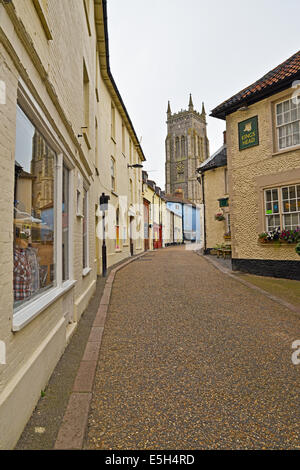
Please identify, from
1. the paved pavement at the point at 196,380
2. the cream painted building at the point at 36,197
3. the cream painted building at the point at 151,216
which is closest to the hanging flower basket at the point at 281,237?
the paved pavement at the point at 196,380

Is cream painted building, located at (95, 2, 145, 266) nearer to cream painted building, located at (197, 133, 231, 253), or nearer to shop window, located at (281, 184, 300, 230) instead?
cream painted building, located at (197, 133, 231, 253)

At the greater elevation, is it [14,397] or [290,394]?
[14,397]

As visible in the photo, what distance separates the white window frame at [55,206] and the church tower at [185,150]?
64.3 m

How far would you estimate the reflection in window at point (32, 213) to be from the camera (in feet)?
9.05

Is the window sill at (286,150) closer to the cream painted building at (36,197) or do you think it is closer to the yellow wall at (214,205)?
the cream painted building at (36,197)

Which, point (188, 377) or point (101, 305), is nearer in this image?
point (188, 377)

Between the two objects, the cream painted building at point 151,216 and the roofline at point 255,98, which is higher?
A: the roofline at point 255,98

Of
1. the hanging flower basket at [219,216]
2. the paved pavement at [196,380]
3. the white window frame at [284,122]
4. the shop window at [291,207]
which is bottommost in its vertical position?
the paved pavement at [196,380]

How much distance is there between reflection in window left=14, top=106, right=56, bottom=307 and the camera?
2.76 m

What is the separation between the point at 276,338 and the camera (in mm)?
4336

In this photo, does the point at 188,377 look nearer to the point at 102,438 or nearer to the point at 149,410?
the point at 149,410

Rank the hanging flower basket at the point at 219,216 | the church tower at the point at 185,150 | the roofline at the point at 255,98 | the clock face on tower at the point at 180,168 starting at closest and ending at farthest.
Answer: the roofline at the point at 255,98
the hanging flower basket at the point at 219,216
the church tower at the point at 185,150
the clock face on tower at the point at 180,168
